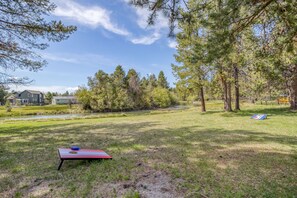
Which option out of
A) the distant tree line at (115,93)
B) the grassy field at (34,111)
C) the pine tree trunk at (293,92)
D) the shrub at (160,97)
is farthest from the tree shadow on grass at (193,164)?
the shrub at (160,97)

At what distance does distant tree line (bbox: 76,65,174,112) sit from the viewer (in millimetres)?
33125

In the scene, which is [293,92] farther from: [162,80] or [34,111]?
[162,80]

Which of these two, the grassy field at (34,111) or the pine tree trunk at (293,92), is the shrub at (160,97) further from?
the pine tree trunk at (293,92)

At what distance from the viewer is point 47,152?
4836 mm

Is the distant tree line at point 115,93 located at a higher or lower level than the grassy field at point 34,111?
higher

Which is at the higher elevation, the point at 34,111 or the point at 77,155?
the point at 34,111

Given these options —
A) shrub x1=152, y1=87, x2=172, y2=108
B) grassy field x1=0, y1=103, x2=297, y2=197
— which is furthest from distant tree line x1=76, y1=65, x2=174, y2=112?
grassy field x1=0, y1=103, x2=297, y2=197

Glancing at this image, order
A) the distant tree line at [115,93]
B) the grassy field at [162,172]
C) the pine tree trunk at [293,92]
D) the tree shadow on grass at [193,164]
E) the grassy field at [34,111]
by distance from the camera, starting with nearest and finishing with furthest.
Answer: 1. the grassy field at [162,172]
2. the tree shadow on grass at [193,164]
3. the pine tree trunk at [293,92]
4. the grassy field at [34,111]
5. the distant tree line at [115,93]

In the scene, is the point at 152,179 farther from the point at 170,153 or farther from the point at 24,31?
the point at 24,31

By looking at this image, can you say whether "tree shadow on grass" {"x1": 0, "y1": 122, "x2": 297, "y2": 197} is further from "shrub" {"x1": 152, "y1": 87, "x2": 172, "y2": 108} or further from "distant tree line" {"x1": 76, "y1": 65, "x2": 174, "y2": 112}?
"shrub" {"x1": 152, "y1": 87, "x2": 172, "y2": 108}

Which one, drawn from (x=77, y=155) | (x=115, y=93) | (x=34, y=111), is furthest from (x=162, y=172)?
(x=34, y=111)

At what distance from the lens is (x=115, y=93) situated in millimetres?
33188

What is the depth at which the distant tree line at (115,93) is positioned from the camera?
3312 centimetres

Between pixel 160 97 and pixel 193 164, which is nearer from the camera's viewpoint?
pixel 193 164
